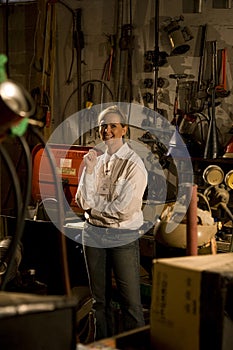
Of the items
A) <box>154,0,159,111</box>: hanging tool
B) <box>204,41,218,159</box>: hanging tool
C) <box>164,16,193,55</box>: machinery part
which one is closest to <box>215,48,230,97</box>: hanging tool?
<box>204,41,218,159</box>: hanging tool

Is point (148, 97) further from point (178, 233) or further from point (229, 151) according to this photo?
point (178, 233)

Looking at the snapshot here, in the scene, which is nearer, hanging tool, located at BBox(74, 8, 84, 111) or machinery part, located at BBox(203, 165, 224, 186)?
machinery part, located at BBox(203, 165, 224, 186)

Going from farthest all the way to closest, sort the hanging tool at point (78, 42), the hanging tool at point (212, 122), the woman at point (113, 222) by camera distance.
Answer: the hanging tool at point (78, 42)
the hanging tool at point (212, 122)
the woman at point (113, 222)

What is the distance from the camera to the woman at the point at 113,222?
3570 mm

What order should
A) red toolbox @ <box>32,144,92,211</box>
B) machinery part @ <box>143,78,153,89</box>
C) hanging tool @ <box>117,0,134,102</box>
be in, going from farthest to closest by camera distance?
hanging tool @ <box>117,0,134,102</box> → machinery part @ <box>143,78,153,89</box> → red toolbox @ <box>32,144,92,211</box>

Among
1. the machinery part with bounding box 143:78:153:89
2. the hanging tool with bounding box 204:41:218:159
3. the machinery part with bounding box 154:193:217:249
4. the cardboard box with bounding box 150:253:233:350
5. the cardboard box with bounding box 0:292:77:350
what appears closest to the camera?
the cardboard box with bounding box 0:292:77:350

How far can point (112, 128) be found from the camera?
12.3 ft

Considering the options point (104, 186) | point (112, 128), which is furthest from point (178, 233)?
point (112, 128)

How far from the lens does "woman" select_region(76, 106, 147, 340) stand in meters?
3.57

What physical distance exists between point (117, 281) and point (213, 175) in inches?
44.3

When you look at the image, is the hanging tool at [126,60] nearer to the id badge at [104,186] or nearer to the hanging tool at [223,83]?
the hanging tool at [223,83]

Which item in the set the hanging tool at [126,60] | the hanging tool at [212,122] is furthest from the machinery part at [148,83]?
the hanging tool at [212,122]

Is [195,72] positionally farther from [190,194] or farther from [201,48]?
[190,194]

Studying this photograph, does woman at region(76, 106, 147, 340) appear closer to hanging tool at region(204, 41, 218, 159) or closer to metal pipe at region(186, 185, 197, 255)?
hanging tool at region(204, 41, 218, 159)
